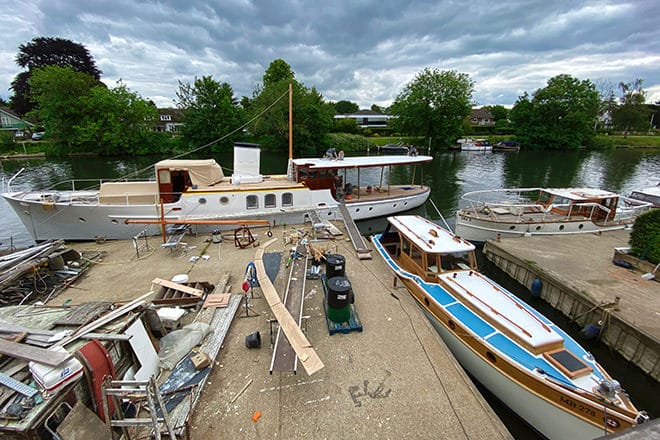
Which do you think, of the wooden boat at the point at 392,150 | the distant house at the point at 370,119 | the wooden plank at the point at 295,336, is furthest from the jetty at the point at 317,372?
the distant house at the point at 370,119

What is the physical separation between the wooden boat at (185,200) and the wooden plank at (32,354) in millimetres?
8687

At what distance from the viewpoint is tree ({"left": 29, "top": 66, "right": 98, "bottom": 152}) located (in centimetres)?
4462

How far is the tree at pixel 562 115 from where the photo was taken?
59.4 m

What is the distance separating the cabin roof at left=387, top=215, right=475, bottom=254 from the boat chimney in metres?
8.17

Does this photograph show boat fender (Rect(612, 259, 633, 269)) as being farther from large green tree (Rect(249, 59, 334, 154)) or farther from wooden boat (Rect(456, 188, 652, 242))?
large green tree (Rect(249, 59, 334, 154))

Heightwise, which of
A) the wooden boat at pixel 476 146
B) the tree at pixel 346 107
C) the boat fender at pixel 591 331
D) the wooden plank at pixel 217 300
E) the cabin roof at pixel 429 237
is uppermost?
the tree at pixel 346 107

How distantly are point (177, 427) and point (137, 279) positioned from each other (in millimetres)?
6509

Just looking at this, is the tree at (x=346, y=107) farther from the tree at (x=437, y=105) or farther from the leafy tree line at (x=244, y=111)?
the tree at (x=437, y=105)

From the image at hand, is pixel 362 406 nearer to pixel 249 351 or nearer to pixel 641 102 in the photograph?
pixel 249 351

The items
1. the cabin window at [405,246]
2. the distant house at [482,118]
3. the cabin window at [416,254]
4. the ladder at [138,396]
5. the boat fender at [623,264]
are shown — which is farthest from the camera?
the distant house at [482,118]

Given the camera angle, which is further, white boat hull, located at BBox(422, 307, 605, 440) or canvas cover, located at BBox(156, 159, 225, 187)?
canvas cover, located at BBox(156, 159, 225, 187)

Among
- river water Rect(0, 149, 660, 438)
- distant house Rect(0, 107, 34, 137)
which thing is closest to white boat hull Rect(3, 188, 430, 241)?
river water Rect(0, 149, 660, 438)

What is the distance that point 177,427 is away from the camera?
427 cm

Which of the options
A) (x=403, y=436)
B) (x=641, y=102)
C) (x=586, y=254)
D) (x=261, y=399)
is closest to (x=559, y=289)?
(x=586, y=254)
